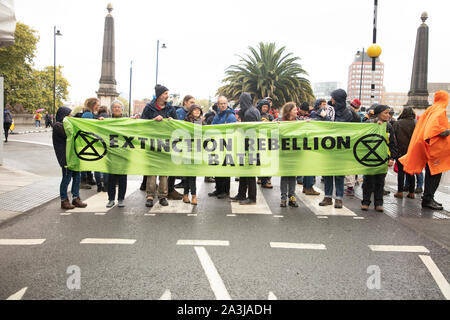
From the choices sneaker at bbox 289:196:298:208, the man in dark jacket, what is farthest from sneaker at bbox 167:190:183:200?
sneaker at bbox 289:196:298:208

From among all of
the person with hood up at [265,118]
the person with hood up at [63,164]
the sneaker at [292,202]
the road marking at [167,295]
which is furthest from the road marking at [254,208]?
the road marking at [167,295]

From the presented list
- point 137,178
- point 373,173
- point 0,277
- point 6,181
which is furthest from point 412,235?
point 6,181

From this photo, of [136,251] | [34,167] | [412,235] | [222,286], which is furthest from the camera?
[34,167]

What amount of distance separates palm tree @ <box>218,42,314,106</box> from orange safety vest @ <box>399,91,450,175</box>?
2659 cm

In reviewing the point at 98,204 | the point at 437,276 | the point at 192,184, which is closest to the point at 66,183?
the point at 98,204

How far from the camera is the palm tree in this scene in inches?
1366

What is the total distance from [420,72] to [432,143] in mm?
27088

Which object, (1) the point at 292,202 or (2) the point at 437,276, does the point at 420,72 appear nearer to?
(1) the point at 292,202

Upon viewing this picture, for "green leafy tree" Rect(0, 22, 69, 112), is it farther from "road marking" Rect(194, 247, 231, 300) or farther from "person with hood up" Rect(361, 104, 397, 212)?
"road marking" Rect(194, 247, 231, 300)

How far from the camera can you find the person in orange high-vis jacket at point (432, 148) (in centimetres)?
722

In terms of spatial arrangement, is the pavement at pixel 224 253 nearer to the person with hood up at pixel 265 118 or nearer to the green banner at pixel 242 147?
the green banner at pixel 242 147
